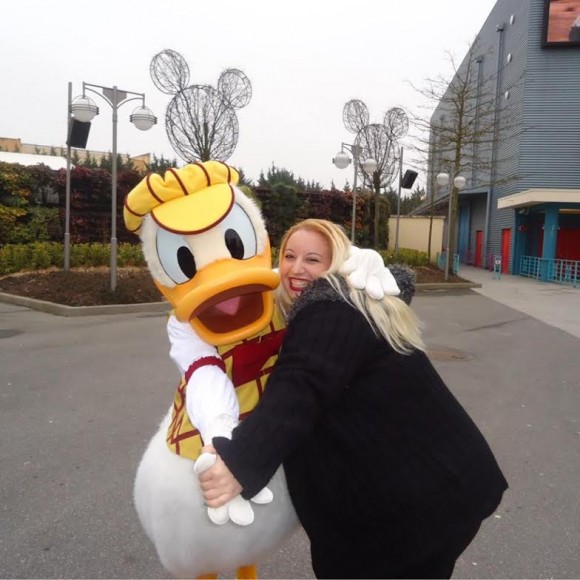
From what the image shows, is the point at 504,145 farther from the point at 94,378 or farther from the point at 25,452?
the point at 25,452

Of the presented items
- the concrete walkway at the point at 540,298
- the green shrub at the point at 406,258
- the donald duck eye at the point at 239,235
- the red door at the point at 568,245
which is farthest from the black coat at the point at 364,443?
the red door at the point at 568,245

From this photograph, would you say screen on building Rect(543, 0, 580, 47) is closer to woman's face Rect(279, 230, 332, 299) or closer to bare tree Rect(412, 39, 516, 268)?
bare tree Rect(412, 39, 516, 268)

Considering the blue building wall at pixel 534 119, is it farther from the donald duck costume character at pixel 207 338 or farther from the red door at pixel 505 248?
the donald duck costume character at pixel 207 338

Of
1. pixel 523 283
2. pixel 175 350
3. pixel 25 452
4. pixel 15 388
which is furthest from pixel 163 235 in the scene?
pixel 523 283

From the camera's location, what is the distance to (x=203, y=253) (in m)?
1.64

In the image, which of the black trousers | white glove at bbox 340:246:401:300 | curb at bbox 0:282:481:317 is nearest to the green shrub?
curb at bbox 0:282:481:317

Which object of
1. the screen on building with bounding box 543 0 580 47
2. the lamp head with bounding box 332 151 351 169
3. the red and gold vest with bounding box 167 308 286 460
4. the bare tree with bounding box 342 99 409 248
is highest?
the screen on building with bounding box 543 0 580 47

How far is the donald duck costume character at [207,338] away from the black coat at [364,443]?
0.14 meters

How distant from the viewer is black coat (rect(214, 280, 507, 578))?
133 centimetres

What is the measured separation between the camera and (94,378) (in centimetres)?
580

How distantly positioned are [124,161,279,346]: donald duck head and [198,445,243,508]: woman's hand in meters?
0.43

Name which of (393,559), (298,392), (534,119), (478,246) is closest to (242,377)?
(298,392)

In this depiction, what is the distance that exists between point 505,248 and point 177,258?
2482 cm

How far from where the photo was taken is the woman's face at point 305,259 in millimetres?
1705
